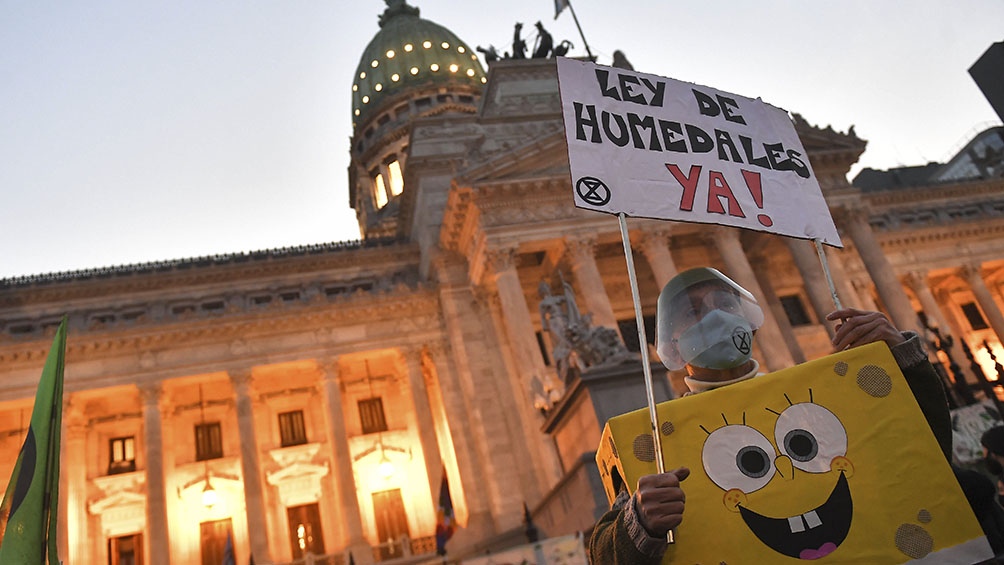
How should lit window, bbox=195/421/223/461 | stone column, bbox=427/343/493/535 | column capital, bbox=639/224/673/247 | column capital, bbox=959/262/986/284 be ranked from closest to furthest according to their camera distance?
stone column, bbox=427/343/493/535 → column capital, bbox=639/224/673/247 → lit window, bbox=195/421/223/461 → column capital, bbox=959/262/986/284

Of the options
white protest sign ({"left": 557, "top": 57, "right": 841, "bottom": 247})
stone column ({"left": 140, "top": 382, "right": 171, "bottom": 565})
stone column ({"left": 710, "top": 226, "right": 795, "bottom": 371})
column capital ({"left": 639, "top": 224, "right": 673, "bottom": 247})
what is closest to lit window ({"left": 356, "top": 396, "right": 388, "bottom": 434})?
stone column ({"left": 140, "top": 382, "right": 171, "bottom": 565})

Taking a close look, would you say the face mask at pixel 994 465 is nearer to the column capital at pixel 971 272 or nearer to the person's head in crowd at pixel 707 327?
the person's head in crowd at pixel 707 327

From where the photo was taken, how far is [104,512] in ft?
94.4

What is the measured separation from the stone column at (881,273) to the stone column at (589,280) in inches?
449

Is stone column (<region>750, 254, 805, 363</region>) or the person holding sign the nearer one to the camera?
the person holding sign

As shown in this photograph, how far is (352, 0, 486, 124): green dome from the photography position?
2303 inches

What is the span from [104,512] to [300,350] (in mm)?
9163

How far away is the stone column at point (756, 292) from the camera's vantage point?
2720 cm

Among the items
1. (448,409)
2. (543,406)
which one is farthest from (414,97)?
(543,406)

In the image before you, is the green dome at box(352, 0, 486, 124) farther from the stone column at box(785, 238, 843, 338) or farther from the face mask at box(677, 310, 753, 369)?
the face mask at box(677, 310, 753, 369)

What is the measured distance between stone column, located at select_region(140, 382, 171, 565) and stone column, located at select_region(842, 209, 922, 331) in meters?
27.6

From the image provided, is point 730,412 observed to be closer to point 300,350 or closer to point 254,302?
point 300,350

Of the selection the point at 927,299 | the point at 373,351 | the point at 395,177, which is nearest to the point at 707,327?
the point at 373,351

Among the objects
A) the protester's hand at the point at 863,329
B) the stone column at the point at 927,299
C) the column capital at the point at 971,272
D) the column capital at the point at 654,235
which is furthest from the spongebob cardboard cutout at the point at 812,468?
the column capital at the point at 971,272
